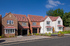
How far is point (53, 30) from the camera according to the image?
41.4 metres

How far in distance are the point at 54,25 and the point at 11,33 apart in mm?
23917

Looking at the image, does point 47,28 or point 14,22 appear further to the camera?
point 47,28

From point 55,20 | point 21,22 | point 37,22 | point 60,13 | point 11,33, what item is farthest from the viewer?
point 60,13

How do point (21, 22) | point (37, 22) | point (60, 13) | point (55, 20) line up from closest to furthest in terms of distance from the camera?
point (21, 22) < point (37, 22) < point (55, 20) < point (60, 13)

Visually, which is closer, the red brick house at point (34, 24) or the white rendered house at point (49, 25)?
the red brick house at point (34, 24)

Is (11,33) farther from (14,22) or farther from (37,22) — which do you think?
(37,22)

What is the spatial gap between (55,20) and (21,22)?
18.8 meters

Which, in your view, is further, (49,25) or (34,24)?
(49,25)

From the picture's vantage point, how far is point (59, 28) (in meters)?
41.9

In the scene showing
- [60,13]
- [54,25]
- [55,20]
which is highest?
[60,13]

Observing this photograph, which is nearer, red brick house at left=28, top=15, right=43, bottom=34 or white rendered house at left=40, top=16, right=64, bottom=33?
red brick house at left=28, top=15, right=43, bottom=34

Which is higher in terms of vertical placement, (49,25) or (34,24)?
(34,24)

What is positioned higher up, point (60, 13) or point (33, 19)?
point (60, 13)

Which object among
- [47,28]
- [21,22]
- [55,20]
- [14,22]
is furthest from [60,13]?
[14,22]
